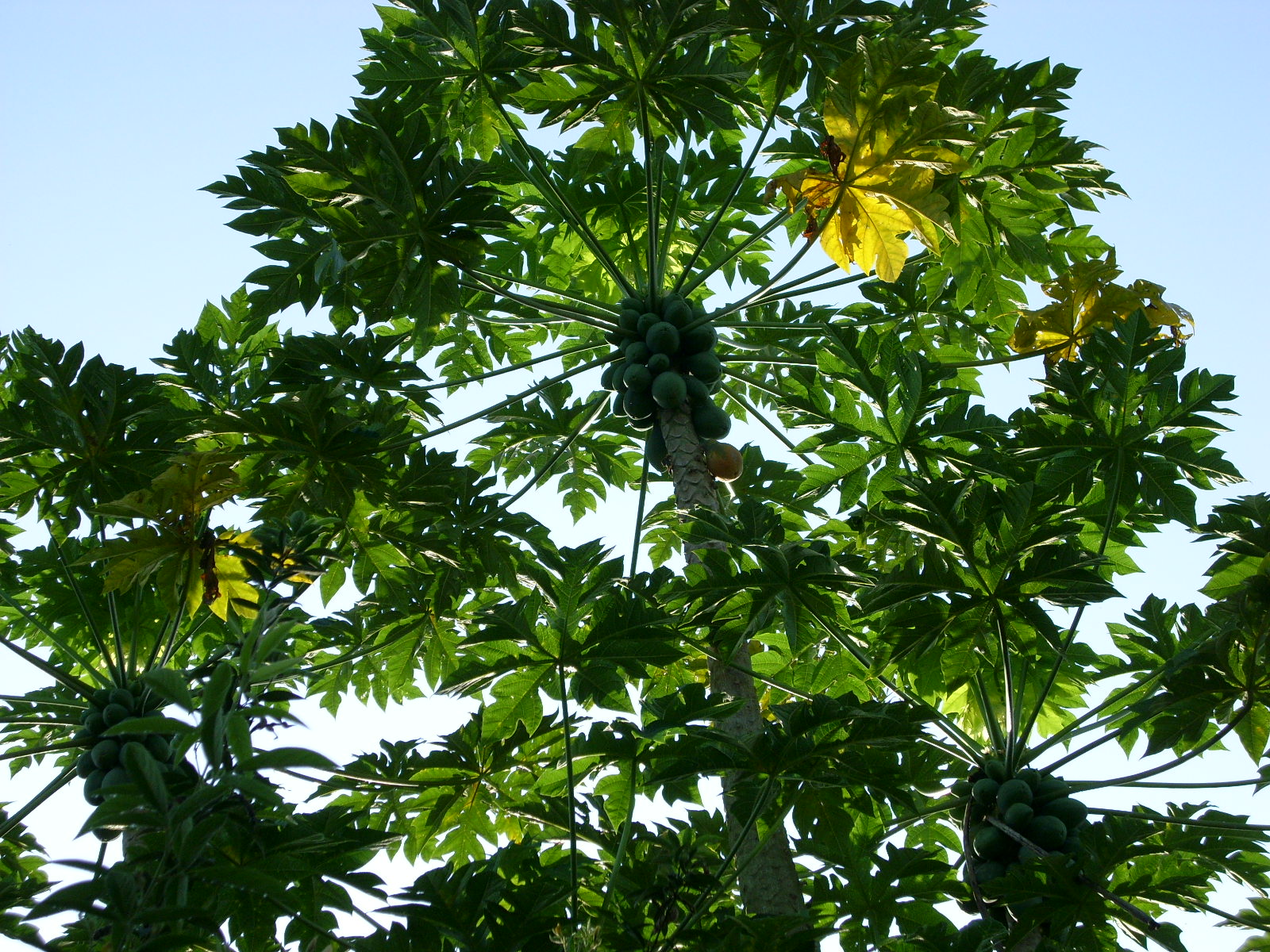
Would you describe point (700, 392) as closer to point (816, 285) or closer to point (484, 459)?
point (816, 285)

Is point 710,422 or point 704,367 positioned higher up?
point 704,367

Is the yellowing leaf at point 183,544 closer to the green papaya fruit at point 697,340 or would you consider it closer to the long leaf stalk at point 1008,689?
the green papaya fruit at point 697,340

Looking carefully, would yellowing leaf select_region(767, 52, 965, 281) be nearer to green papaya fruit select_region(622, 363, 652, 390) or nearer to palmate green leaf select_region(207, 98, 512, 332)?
green papaya fruit select_region(622, 363, 652, 390)

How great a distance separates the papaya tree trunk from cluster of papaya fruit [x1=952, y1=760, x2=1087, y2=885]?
1.78 ft

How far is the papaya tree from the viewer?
298cm

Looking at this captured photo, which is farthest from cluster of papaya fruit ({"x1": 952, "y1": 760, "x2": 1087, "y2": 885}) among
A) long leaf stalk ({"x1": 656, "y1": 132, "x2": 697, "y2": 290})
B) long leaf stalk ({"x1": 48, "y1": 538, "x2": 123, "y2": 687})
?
long leaf stalk ({"x1": 48, "y1": 538, "x2": 123, "y2": 687})

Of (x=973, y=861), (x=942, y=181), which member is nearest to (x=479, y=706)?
(x=973, y=861)

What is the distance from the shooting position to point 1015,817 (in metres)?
3.10

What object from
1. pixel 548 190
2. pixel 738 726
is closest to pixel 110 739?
pixel 738 726

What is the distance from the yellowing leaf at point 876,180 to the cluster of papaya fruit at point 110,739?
278 cm

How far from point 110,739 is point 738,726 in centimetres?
203

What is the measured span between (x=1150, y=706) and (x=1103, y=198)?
7.66 feet

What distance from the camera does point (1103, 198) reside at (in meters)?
4.51

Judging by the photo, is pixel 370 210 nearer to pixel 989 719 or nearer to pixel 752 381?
pixel 752 381
